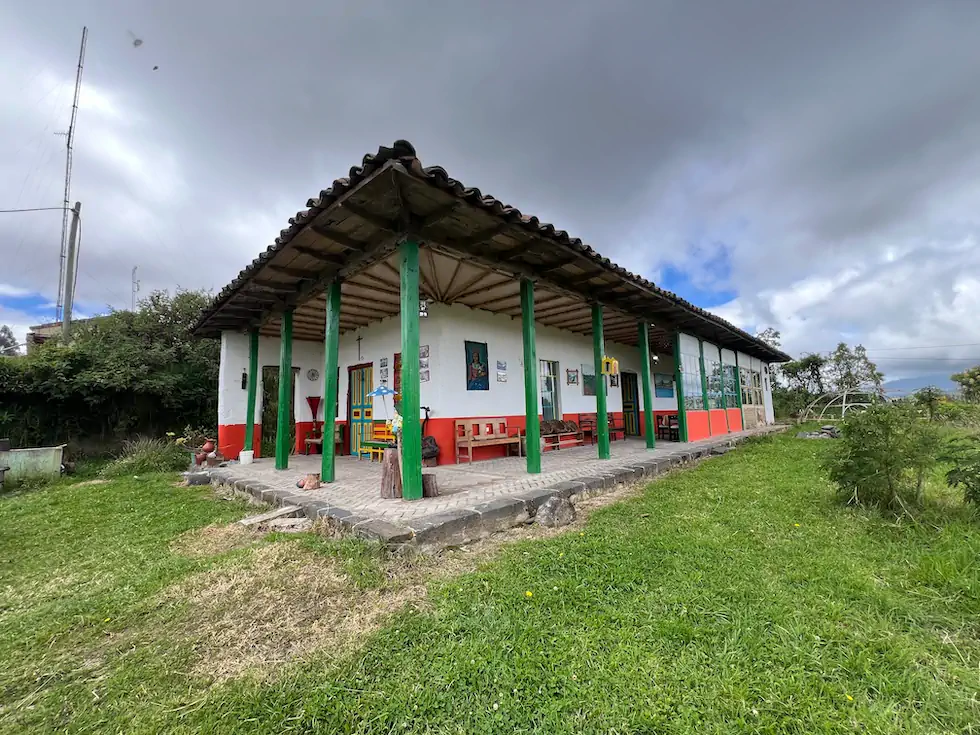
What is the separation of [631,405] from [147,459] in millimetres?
12931

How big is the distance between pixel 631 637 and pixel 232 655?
6.35 ft

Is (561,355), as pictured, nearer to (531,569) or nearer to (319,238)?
(319,238)

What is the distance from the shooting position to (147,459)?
8.59 metres

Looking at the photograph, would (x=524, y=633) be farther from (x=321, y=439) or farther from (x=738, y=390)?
(x=738, y=390)

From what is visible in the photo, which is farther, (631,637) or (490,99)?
(490,99)

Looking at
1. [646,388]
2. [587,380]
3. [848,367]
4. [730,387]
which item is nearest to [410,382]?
[646,388]

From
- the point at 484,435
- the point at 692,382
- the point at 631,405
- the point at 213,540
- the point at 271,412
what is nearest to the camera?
the point at 213,540

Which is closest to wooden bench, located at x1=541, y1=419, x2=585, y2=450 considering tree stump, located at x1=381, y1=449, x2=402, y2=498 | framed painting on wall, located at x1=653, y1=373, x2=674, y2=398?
framed painting on wall, located at x1=653, y1=373, x2=674, y2=398

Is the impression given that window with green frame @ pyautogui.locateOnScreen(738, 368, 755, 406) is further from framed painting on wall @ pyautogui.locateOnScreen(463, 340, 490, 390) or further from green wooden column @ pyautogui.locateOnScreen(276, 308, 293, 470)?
green wooden column @ pyautogui.locateOnScreen(276, 308, 293, 470)

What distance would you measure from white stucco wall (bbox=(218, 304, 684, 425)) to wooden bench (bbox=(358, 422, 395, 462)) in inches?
13.8

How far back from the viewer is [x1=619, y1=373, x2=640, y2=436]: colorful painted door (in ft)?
44.0

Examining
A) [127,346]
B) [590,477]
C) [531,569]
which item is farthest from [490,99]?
[127,346]

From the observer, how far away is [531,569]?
2785mm

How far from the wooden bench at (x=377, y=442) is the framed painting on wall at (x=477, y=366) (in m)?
1.84
